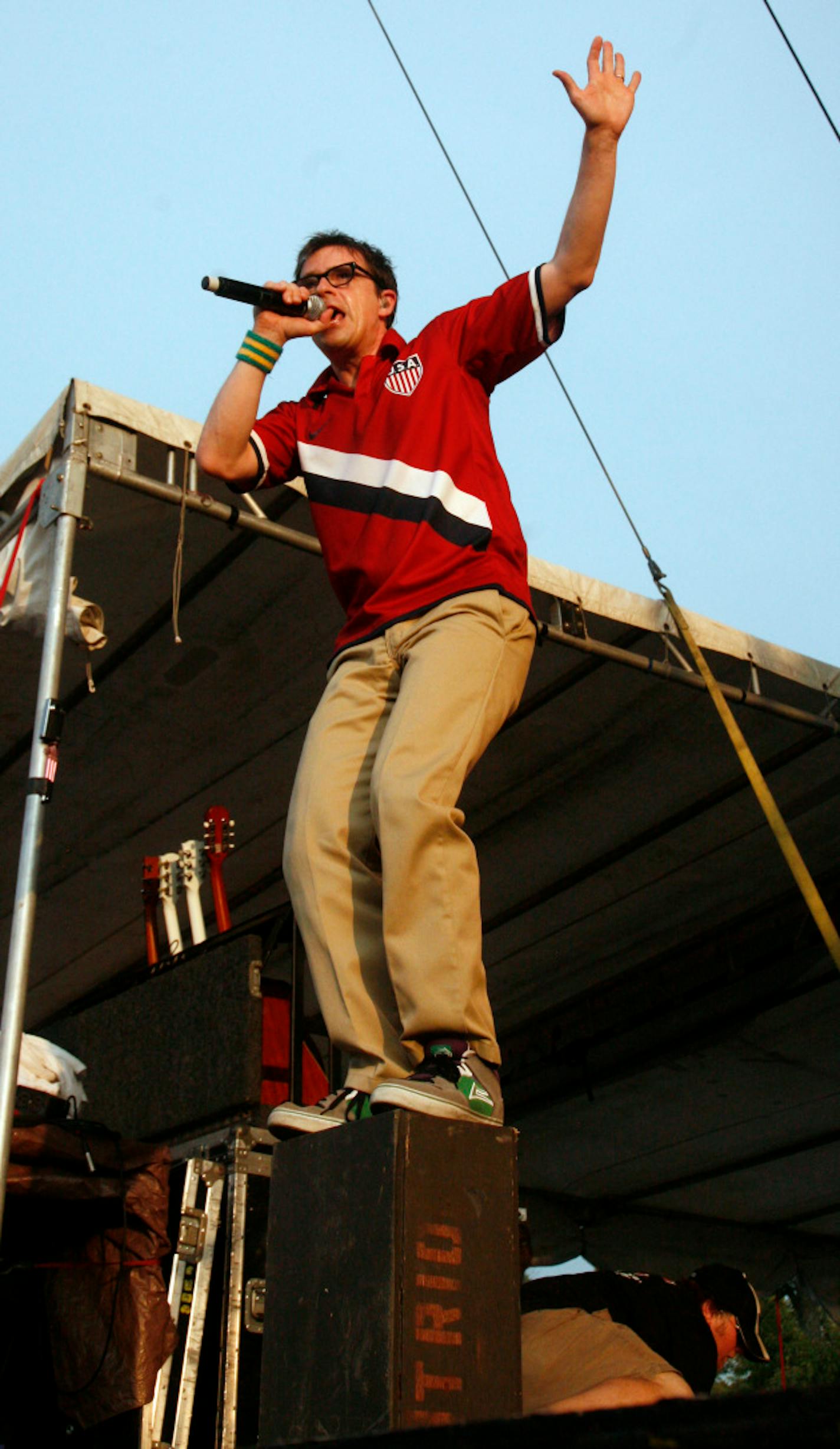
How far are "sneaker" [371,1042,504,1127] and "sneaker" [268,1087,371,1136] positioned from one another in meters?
0.08

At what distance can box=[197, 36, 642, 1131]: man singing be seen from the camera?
180cm

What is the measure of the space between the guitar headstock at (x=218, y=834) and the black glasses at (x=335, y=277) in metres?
1.56

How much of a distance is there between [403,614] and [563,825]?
103 inches

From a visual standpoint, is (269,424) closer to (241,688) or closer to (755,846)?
(241,688)

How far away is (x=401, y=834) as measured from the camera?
1828 mm

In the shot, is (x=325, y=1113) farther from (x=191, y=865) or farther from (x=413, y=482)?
(x=191, y=865)

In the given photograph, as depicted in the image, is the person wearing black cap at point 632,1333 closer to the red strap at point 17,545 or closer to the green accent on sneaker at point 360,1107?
the green accent on sneaker at point 360,1107

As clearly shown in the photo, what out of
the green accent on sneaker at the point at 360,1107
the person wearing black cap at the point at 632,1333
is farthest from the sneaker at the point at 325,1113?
the person wearing black cap at the point at 632,1333

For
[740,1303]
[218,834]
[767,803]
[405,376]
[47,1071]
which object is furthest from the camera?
[218,834]

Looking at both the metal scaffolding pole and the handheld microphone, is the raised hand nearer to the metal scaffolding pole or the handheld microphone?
the handheld microphone

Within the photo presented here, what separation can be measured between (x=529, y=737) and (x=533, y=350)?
6.78ft

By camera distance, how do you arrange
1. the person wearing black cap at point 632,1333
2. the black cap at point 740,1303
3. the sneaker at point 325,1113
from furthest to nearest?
the black cap at point 740,1303 < the person wearing black cap at point 632,1333 < the sneaker at point 325,1113

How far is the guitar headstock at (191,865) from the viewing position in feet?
11.5

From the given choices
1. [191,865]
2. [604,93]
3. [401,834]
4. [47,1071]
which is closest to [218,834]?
[191,865]
